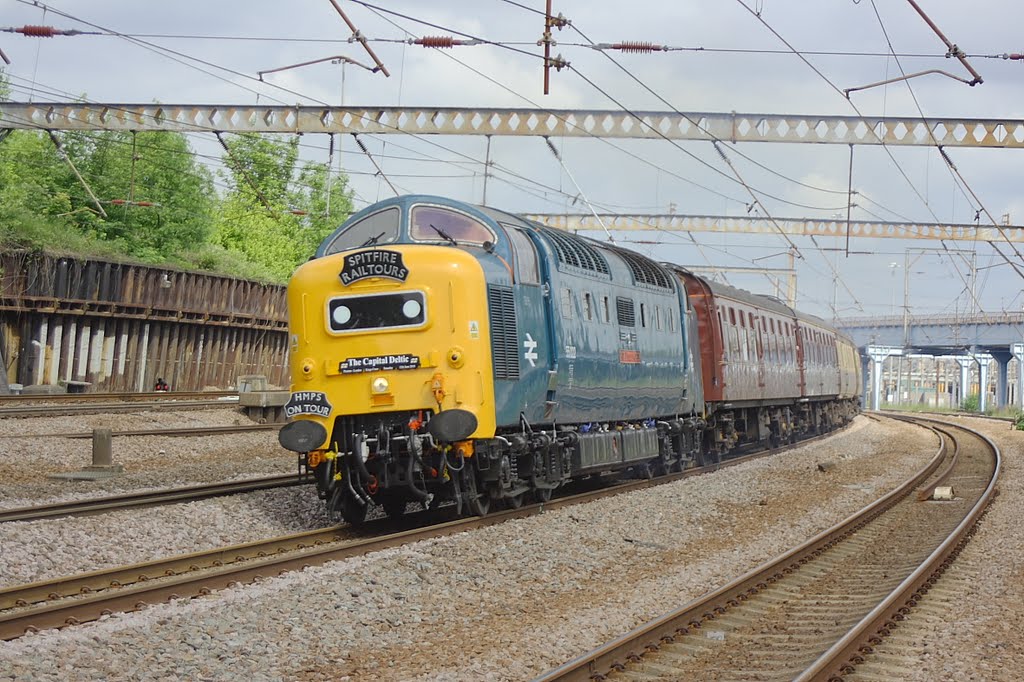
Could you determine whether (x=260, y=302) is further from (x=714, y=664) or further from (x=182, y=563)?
(x=714, y=664)

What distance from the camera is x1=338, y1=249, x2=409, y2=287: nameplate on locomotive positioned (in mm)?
13570

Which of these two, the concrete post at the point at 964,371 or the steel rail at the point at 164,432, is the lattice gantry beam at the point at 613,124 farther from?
the concrete post at the point at 964,371

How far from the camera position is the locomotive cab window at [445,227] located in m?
14.4

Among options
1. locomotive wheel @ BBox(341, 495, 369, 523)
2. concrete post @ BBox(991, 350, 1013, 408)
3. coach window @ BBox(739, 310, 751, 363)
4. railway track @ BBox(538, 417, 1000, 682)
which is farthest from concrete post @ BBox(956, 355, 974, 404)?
locomotive wheel @ BBox(341, 495, 369, 523)

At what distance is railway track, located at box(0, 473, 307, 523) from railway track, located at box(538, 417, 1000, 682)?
6270 millimetres

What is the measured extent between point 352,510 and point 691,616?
5707mm


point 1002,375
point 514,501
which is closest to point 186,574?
point 514,501

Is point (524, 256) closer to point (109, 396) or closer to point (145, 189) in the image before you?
point (109, 396)

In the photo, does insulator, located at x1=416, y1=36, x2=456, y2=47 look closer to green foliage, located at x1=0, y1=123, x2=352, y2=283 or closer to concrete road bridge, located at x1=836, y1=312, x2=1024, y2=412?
green foliage, located at x1=0, y1=123, x2=352, y2=283

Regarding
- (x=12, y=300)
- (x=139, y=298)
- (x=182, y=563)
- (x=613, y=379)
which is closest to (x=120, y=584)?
(x=182, y=563)

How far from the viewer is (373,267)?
13633 mm

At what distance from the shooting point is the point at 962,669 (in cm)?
816

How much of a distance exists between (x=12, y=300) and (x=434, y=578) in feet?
89.7

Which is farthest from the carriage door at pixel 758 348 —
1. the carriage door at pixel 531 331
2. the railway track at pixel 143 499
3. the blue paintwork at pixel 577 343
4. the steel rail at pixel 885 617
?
the carriage door at pixel 531 331
